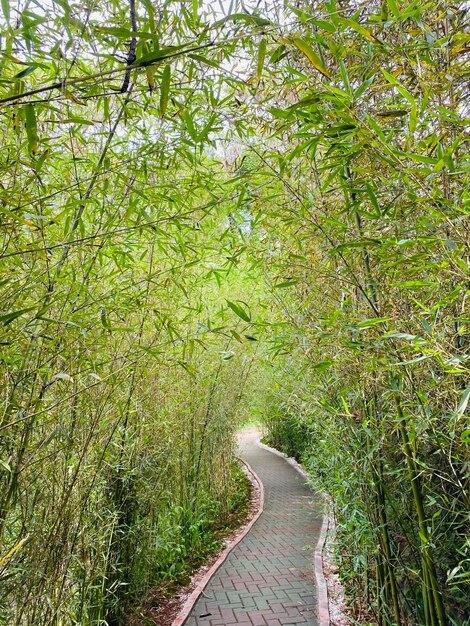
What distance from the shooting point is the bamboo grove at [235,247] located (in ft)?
3.79

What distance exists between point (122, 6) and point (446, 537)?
2.60 meters

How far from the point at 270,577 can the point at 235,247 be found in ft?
12.0

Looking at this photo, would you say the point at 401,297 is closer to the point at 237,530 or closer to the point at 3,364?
the point at 3,364

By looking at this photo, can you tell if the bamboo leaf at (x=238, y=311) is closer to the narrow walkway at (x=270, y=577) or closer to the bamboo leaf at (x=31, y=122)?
the bamboo leaf at (x=31, y=122)

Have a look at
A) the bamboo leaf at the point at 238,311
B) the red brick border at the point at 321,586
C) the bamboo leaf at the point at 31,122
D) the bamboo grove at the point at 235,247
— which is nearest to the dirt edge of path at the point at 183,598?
the bamboo grove at the point at 235,247

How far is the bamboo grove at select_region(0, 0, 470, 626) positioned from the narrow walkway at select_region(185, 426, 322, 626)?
2.33 feet

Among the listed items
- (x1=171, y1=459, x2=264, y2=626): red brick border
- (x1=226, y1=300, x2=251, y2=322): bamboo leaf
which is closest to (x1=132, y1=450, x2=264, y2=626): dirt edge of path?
(x1=171, y1=459, x2=264, y2=626): red brick border

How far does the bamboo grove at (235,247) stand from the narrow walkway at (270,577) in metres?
0.71

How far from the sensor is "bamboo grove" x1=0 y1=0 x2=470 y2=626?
1.15 m

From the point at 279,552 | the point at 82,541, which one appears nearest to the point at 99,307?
the point at 82,541

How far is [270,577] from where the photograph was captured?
13.7 ft

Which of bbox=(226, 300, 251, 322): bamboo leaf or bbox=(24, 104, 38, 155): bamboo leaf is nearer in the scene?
bbox=(24, 104, 38, 155): bamboo leaf

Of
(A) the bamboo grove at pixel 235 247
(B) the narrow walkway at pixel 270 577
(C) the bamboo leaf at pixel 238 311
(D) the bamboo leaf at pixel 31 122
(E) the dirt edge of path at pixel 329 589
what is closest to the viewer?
(D) the bamboo leaf at pixel 31 122

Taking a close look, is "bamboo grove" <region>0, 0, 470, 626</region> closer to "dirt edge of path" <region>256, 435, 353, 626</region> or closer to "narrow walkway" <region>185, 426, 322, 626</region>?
"dirt edge of path" <region>256, 435, 353, 626</region>
